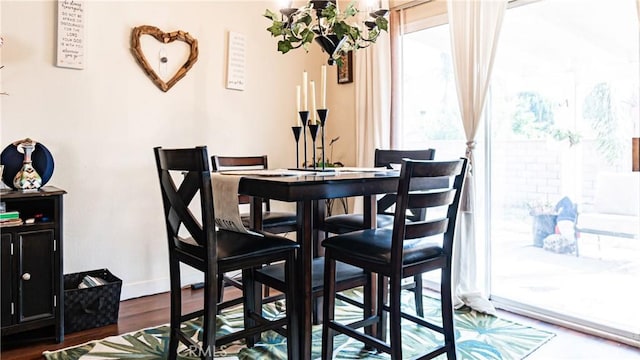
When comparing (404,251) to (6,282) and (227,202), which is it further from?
(6,282)

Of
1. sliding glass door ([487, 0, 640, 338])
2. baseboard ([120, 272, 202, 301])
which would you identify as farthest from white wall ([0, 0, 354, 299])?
sliding glass door ([487, 0, 640, 338])

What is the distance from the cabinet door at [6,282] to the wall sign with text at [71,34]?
3.75 feet

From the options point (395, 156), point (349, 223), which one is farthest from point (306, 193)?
point (395, 156)

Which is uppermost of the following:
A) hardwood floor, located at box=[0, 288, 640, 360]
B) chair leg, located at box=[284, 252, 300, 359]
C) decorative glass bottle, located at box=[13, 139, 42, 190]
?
decorative glass bottle, located at box=[13, 139, 42, 190]

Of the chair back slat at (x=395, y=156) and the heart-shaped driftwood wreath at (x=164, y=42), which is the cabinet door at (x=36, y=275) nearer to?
the heart-shaped driftwood wreath at (x=164, y=42)

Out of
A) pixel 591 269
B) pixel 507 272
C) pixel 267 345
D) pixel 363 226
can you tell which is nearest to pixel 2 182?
pixel 267 345

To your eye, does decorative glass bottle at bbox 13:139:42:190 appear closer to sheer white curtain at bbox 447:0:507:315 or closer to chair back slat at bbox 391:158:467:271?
chair back slat at bbox 391:158:467:271

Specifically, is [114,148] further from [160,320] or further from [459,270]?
[459,270]

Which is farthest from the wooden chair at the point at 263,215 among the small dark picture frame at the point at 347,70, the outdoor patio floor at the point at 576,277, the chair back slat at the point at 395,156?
the outdoor patio floor at the point at 576,277

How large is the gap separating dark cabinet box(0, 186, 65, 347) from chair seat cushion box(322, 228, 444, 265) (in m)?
1.48

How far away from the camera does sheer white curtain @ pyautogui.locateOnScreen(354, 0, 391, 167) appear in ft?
11.3

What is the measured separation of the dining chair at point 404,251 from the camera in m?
1.70

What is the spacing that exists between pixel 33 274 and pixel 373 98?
2.55 metres

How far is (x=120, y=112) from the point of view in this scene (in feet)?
9.64
